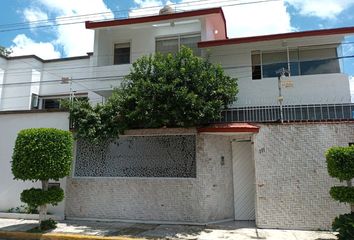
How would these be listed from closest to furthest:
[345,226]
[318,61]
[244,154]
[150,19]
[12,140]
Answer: [345,226] → [244,154] → [12,140] → [318,61] → [150,19]

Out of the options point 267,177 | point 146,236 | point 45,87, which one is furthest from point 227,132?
point 45,87

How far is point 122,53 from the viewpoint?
1538 cm

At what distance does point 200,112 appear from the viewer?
962 centimetres

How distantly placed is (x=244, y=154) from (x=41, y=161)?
21.1 ft

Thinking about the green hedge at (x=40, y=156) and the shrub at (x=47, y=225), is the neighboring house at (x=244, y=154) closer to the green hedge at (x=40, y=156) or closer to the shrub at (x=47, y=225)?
the shrub at (x=47, y=225)

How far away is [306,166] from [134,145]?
18.2ft

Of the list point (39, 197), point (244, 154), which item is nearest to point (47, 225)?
point (39, 197)

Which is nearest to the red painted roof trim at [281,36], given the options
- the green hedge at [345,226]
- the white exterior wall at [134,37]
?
the white exterior wall at [134,37]

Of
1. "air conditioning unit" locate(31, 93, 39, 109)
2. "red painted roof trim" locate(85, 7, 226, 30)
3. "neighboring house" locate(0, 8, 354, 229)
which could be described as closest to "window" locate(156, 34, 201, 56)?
"neighboring house" locate(0, 8, 354, 229)

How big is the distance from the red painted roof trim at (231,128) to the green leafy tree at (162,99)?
0.26 meters

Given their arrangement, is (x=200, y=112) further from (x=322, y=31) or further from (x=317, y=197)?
(x=322, y=31)

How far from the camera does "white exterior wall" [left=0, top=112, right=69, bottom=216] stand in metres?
11.3

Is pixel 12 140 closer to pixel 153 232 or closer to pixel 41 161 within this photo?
pixel 41 161

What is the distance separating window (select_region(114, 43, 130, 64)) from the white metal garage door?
7.17 metres
